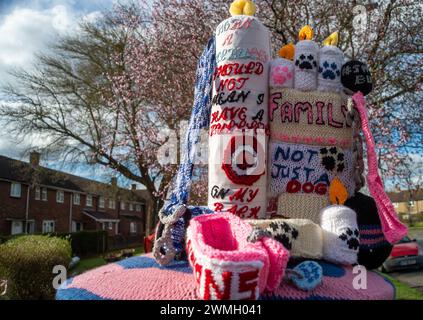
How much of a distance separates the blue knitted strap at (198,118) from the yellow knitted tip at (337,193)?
2.75 feet

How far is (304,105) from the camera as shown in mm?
2385

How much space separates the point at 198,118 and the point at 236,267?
1.35m

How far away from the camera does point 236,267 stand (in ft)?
4.24

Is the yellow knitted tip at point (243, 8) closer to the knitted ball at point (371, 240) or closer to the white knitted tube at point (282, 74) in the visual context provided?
the white knitted tube at point (282, 74)

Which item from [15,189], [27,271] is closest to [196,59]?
[27,271]

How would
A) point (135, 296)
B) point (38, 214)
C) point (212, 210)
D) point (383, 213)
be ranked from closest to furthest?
point (135, 296)
point (383, 213)
point (212, 210)
point (38, 214)

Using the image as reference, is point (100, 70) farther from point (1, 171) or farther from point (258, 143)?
point (258, 143)

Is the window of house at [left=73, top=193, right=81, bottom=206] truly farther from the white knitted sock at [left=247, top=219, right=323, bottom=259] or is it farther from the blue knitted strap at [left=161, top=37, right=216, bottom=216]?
the white knitted sock at [left=247, top=219, right=323, bottom=259]

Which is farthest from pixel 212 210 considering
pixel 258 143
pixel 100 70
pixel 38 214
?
pixel 38 214

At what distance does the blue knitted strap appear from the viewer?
2279 millimetres

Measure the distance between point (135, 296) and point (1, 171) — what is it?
24.1 meters

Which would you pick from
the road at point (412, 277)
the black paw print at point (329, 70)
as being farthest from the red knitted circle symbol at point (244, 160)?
the road at point (412, 277)

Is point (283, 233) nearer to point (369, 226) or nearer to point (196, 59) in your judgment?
point (369, 226)

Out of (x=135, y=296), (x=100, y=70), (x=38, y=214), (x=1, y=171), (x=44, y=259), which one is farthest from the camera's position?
(x=38, y=214)
